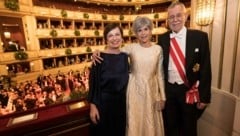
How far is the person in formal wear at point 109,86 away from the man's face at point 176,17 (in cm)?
45

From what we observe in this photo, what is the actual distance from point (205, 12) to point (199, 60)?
32.4 inches

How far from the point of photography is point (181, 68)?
1554 millimetres

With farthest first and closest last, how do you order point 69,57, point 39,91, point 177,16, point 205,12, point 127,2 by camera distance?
point 127,2 < point 69,57 < point 39,91 < point 205,12 < point 177,16

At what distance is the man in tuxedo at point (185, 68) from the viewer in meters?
1.52

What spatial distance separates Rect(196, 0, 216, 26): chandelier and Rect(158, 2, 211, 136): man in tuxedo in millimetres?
618

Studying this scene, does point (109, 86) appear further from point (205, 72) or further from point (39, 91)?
point (39, 91)

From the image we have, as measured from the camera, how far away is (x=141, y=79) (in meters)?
1.54

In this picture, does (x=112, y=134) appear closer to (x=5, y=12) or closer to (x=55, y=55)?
(x=5, y=12)

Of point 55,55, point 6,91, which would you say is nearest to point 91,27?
point 55,55

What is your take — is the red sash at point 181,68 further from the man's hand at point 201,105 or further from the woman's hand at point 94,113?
the woman's hand at point 94,113

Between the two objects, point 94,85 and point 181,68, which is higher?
point 181,68

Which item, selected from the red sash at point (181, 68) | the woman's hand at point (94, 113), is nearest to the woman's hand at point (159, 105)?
the red sash at point (181, 68)

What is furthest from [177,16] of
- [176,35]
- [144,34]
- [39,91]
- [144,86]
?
[39,91]

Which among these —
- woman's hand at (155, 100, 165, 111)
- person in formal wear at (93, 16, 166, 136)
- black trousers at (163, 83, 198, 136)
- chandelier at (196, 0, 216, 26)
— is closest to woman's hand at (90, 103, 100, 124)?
person in formal wear at (93, 16, 166, 136)
